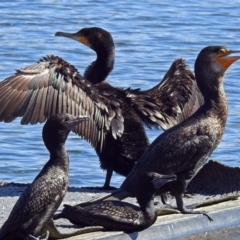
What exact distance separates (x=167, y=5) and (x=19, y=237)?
567 inches

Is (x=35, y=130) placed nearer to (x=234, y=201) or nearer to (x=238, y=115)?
(x=238, y=115)

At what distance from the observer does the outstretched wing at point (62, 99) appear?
8.14m

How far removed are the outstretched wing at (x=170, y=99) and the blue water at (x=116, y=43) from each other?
160 centimetres

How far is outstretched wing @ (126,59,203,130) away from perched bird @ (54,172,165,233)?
67.1 inches

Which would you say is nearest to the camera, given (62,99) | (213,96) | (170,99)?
(213,96)

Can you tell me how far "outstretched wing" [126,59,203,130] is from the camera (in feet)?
27.1

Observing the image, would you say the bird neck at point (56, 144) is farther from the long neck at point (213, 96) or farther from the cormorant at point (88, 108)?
the cormorant at point (88, 108)

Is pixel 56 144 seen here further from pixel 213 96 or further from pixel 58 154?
pixel 213 96

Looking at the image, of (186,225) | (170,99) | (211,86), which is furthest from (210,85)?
(170,99)

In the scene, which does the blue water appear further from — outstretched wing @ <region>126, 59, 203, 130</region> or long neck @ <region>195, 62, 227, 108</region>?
long neck @ <region>195, 62, 227, 108</region>

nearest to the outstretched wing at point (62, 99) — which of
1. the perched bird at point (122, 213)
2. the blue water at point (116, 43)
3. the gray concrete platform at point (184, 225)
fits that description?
the gray concrete platform at point (184, 225)

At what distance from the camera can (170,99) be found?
856cm

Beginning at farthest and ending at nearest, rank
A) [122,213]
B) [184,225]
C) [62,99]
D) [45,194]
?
[62,99] → [184,225] → [122,213] → [45,194]

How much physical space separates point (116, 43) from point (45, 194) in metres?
10.7
